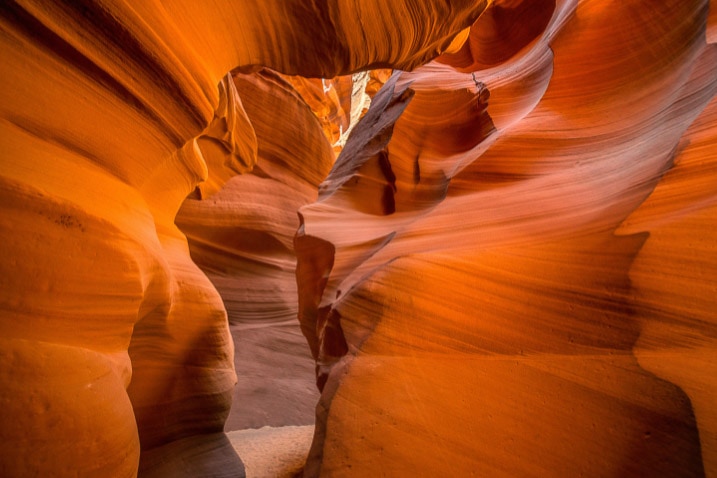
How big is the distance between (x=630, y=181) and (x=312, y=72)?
2180mm

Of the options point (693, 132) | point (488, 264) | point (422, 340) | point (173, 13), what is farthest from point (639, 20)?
point (173, 13)

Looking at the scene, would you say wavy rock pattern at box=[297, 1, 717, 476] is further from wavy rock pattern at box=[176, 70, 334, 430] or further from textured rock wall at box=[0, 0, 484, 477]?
wavy rock pattern at box=[176, 70, 334, 430]

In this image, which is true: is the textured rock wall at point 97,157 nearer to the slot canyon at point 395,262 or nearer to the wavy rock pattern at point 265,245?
the slot canyon at point 395,262

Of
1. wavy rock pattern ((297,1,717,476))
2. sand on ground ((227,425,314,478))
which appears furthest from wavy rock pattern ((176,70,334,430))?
wavy rock pattern ((297,1,717,476))

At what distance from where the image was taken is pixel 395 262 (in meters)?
2.32

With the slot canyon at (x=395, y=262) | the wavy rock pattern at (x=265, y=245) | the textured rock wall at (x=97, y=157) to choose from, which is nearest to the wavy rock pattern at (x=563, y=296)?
the slot canyon at (x=395, y=262)

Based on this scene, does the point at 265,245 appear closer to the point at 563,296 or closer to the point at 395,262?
the point at 395,262

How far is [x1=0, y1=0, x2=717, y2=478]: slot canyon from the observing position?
4.18 ft

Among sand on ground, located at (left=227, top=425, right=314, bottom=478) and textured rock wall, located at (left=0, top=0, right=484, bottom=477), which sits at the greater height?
textured rock wall, located at (left=0, top=0, right=484, bottom=477)

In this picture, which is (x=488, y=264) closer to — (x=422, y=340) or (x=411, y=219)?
(x=422, y=340)

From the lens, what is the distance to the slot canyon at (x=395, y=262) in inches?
50.2

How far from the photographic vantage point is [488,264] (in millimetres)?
2045

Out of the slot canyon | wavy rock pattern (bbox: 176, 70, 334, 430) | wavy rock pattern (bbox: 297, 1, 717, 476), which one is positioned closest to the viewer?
the slot canyon

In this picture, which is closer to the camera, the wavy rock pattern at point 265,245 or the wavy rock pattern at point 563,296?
the wavy rock pattern at point 563,296
